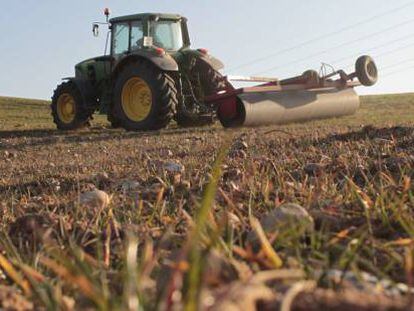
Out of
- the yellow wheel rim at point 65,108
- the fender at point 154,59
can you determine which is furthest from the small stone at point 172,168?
the yellow wheel rim at point 65,108

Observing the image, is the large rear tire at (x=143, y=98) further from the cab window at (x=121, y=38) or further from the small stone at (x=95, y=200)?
the small stone at (x=95, y=200)

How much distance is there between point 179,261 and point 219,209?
50.9 inches

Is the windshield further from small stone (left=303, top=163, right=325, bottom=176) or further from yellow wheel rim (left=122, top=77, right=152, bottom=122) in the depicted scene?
small stone (left=303, top=163, right=325, bottom=176)

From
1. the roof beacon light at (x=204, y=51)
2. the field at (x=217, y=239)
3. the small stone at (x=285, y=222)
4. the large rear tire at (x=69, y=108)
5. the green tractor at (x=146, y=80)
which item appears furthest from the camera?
the large rear tire at (x=69, y=108)

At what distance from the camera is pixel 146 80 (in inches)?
340

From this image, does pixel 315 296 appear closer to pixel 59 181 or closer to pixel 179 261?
pixel 179 261

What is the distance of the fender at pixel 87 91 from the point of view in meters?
10.1

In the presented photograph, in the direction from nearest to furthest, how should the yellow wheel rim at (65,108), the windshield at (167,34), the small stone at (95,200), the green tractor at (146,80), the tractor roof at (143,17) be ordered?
the small stone at (95,200), the green tractor at (146,80), the tractor roof at (143,17), the windshield at (167,34), the yellow wheel rim at (65,108)

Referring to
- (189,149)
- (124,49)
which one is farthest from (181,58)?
(189,149)

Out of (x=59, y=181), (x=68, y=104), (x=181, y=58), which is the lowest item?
(x=59, y=181)

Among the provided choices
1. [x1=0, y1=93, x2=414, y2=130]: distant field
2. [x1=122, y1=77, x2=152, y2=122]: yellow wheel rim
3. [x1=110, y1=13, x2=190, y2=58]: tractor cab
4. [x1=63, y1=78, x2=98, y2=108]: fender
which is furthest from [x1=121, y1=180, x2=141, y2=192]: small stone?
[x1=63, y1=78, x2=98, y2=108]: fender

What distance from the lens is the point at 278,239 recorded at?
1.20 meters

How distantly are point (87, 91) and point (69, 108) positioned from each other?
0.78 meters

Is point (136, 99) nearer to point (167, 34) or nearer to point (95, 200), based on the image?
point (167, 34)
